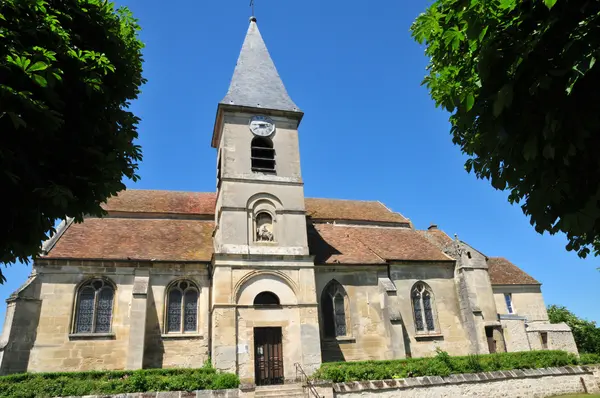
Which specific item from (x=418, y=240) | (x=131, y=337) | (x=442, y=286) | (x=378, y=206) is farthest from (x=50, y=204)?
(x=378, y=206)

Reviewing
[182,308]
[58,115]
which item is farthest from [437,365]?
[58,115]

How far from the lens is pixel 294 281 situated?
20.2 meters

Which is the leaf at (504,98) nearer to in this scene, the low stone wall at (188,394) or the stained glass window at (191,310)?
the low stone wall at (188,394)

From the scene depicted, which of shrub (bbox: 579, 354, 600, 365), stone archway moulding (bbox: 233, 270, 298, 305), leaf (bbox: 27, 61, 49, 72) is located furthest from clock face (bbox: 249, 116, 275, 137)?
shrub (bbox: 579, 354, 600, 365)

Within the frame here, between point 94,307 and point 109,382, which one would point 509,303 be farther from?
point 109,382

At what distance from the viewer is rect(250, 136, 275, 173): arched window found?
2248 cm

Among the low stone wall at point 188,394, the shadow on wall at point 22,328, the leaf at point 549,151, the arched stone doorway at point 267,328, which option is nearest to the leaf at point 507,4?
the leaf at point 549,151

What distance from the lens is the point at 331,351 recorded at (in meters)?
20.6

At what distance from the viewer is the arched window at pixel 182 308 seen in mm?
20156

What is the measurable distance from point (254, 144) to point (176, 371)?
1180cm

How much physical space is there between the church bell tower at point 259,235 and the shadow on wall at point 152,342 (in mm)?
2729

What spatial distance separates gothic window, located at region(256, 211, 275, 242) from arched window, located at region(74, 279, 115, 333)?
7.24m

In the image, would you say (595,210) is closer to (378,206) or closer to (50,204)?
(50,204)

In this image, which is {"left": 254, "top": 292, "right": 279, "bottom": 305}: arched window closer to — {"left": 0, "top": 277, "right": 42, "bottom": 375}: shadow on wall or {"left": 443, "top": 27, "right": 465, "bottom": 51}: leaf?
{"left": 0, "top": 277, "right": 42, "bottom": 375}: shadow on wall
